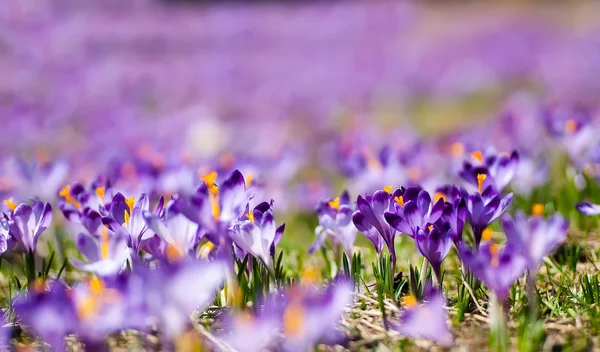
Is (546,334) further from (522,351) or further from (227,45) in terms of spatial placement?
(227,45)

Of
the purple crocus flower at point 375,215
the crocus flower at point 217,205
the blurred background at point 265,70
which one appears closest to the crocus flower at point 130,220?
the crocus flower at point 217,205

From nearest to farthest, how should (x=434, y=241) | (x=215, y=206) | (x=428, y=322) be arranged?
(x=428, y=322) → (x=215, y=206) → (x=434, y=241)

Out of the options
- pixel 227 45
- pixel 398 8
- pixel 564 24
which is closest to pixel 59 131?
pixel 227 45

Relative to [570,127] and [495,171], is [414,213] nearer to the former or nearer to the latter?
[495,171]

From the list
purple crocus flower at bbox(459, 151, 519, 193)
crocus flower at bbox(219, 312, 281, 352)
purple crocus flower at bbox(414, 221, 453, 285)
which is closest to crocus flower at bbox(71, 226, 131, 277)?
crocus flower at bbox(219, 312, 281, 352)

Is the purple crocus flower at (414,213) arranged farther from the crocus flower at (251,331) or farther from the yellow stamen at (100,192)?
the yellow stamen at (100,192)

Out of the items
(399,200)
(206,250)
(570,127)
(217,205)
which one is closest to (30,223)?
(206,250)
